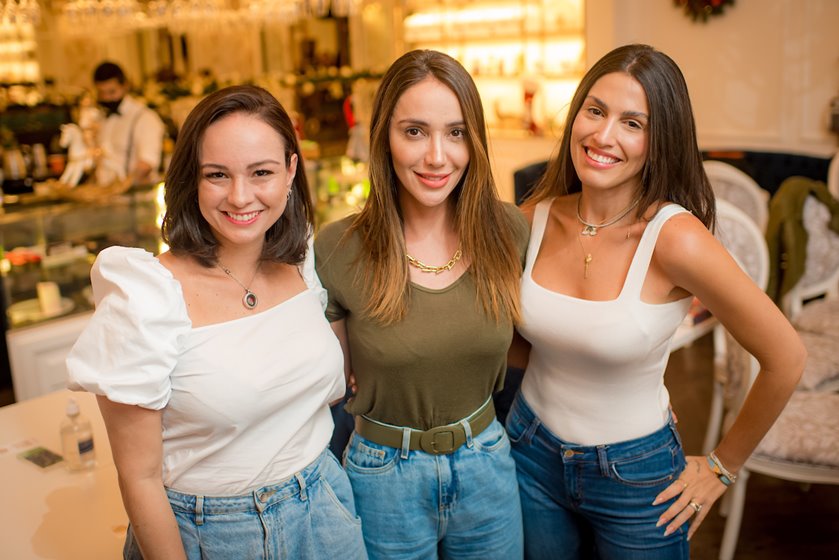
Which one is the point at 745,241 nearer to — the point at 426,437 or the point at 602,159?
the point at 602,159

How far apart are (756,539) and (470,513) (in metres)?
2.01

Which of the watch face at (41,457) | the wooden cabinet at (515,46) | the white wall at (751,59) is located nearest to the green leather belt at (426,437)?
the watch face at (41,457)

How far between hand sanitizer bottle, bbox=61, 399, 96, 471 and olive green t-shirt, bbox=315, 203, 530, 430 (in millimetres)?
808

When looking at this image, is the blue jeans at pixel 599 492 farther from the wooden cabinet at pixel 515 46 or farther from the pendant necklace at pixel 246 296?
the wooden cabinet at pixel 515 46

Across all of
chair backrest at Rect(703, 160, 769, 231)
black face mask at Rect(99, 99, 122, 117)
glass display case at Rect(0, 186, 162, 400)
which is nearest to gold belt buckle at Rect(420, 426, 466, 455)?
glass display case at Rect(0, 186, 162, 400)

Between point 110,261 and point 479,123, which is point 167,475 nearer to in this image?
point 110,261

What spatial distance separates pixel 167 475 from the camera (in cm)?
145

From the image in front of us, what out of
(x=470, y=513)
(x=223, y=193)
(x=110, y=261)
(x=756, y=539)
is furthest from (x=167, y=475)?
(x=756, y=539)

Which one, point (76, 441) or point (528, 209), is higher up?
point (528, 209)

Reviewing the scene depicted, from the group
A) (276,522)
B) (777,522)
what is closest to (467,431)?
(276,522)

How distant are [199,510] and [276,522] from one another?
14cm

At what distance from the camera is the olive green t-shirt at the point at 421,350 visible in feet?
5.40

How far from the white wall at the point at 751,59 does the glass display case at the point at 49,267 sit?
4.37 meters

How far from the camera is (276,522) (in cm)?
150
